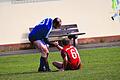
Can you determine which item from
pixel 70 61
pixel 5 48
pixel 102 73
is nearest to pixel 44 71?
pixel 70 61

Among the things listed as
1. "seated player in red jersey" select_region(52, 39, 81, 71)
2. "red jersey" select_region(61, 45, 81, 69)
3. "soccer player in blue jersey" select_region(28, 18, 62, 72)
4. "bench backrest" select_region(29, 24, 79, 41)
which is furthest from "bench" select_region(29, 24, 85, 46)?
"red jersey" select_region(61, 45, 81, 69)

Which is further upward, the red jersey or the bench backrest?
the red jersey

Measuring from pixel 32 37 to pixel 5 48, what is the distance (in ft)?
46.3

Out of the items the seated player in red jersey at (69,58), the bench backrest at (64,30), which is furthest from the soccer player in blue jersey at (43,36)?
the bench backrest at (64,30)

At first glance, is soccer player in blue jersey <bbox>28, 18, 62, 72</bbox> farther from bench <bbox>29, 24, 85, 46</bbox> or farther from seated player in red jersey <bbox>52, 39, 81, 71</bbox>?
bench <bbox>29, 24, 85, 46</bbox>

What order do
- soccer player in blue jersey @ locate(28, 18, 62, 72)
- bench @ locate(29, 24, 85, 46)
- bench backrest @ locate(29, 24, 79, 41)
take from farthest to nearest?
bench backrest @ locate(29, 24, 79, 41)
bench @ locate(29, 24, 85, 46)
soccer player in blue jersey @ locate(28, 18, 62, 72)

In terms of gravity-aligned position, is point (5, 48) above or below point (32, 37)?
below

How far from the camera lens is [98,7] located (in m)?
29.0

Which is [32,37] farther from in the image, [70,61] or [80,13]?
[80,13]

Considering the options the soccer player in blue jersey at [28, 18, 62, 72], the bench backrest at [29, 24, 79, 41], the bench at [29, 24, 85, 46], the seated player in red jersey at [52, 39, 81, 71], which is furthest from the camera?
the bench backrest at [29, 24, 79, 41]

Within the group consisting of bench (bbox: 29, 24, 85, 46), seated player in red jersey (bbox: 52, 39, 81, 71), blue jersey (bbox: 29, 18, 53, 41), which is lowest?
bench (bbox: 29, 24, 85, 46)

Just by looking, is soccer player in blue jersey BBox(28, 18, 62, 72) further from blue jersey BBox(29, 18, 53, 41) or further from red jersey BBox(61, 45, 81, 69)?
red jersey BBox(61, 45, 81, 69)

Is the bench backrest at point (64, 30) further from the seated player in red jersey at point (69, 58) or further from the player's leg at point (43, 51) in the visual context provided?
the seated player in red jersey at point (69, 58)

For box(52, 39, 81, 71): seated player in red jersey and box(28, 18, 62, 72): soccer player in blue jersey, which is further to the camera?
box(28, 18, 62, 72): soccer player in blue jersey
